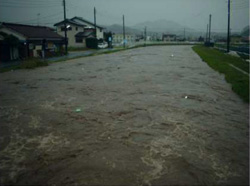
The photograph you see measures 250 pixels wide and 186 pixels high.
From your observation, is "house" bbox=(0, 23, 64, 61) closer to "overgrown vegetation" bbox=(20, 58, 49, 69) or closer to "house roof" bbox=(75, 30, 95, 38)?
"overgrown vegetation" bbox=(20, 58, 49, 69)

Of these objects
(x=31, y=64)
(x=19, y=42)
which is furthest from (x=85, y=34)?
(x=31, y=64)

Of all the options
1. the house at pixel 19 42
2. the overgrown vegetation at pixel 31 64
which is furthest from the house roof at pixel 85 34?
the overgrown vegetation at pixel 31 64

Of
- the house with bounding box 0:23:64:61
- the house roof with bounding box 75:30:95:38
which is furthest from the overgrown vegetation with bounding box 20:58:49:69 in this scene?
the house roof with bounding box 75:30:95:38

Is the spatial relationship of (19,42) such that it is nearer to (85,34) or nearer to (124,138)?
(124,138)

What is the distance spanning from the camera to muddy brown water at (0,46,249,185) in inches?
184

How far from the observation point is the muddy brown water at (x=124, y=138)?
466 cm

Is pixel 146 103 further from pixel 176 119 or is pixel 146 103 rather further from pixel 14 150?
pixel 14 150

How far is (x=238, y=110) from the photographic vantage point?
8969mm

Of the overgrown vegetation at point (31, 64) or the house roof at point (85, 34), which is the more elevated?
the house roof at point (85, 34)

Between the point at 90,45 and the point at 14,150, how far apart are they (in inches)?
2137

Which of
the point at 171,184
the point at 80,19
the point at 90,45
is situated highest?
the point at 80,19

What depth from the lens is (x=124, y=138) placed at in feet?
21.2

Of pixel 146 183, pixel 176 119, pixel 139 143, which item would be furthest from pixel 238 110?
pixel 146 183

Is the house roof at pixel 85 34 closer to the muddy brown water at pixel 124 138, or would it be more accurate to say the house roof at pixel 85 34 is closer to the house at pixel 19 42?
the house at pixel 19 42
